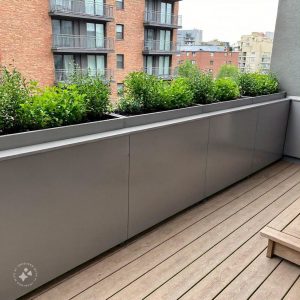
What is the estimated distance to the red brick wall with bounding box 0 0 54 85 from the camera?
4.97 feet

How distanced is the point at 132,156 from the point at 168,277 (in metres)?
0.83

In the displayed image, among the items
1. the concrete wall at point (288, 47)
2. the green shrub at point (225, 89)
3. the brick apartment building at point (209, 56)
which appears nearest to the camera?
the brick apartment building at point (209, 56)

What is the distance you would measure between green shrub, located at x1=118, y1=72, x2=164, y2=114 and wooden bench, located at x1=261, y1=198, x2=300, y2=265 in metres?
1.29

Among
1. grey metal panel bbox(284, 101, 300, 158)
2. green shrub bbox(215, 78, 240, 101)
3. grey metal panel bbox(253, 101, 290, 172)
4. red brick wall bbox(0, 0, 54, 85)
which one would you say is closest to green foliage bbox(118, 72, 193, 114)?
green shrub bbox(215, 78, 240, 101)

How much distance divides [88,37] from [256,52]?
2.50 m

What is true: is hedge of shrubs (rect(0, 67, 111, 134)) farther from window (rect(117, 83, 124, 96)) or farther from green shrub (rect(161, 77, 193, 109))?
green shrub (rect(161, 77, 193, 109))

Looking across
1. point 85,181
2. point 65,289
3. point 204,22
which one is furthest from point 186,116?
point 65,289

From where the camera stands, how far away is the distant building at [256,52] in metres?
3.36

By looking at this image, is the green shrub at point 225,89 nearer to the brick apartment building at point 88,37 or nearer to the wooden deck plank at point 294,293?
the brick apartment building at point 88,37

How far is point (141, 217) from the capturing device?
238cm

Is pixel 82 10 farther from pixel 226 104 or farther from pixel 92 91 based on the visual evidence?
pixel 226 104

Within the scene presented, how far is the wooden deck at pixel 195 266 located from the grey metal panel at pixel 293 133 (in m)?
1.59

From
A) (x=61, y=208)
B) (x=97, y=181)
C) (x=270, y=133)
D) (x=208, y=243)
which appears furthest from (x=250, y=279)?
(x=270, y=133)

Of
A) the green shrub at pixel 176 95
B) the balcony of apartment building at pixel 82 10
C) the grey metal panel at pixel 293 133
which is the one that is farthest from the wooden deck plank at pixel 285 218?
the grey metal panel at pixel 293 133
